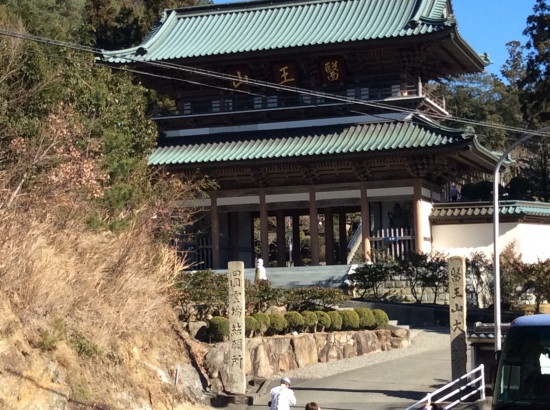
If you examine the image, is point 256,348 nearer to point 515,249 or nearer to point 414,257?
point 414,257

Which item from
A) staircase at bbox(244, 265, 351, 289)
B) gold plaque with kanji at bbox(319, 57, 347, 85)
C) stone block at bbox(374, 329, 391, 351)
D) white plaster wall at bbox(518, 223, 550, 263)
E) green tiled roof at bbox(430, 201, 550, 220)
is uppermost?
gold plaque with kanji at bbox(319, 57, 347, 85)

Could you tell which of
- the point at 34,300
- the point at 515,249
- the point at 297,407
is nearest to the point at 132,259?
the point at 34,300

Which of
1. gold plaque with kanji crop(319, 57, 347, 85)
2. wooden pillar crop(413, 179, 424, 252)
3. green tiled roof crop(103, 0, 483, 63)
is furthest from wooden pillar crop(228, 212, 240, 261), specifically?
wooden pillar crop(413, 179, 424, 252)

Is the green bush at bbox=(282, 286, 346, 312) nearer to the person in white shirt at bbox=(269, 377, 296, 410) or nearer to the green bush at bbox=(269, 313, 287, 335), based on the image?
the green bush at bbox=(269, 313, 287, 335)

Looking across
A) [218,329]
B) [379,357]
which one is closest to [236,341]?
[218,329]

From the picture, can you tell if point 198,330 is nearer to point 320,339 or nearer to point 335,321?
point 320,339

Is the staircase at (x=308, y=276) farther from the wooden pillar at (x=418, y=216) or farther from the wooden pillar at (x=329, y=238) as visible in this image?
the wooden pillar at (x=329, y=238)

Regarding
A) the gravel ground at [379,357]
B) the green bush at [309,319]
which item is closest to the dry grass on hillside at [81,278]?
the gravel ground at [379,357]

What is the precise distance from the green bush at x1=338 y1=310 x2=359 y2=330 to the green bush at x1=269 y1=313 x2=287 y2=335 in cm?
215

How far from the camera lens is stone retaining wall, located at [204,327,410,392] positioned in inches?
659

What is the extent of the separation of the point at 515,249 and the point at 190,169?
10.8 m

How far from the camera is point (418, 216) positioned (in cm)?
2697

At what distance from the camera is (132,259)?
50.8 ft

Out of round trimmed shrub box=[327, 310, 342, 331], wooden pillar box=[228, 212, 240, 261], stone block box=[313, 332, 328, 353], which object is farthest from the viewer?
wooden pillar box=[228, 212, 240, 261]
